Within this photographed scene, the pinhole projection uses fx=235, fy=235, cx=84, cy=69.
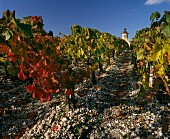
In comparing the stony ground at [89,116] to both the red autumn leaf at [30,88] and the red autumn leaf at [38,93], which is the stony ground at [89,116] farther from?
the red autumn leaf at [30,88]

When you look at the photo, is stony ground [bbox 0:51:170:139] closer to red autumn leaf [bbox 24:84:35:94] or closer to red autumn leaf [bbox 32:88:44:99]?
red autumn leaf [bbox 32:88:44:99]

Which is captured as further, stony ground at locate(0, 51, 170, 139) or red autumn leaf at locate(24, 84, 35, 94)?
stony ground at locate(0, 51, 170, 139)

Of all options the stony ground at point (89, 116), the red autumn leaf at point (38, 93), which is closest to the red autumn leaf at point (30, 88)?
the red autumn leaf at point (38, 93)

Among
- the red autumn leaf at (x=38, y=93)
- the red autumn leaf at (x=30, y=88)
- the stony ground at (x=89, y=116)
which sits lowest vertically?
the stony ground at (x=89, y=116)

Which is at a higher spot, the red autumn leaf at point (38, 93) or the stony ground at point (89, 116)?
the red autumn leaf at point (38, 93)

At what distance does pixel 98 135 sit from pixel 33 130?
121 inches

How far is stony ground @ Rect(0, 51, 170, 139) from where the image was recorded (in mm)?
9391

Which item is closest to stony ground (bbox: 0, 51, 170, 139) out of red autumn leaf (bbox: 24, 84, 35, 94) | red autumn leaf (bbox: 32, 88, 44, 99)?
red autumn leaf (bbox: 32, 88, 44, 99)

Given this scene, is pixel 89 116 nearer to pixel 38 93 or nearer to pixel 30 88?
pixel 38 93

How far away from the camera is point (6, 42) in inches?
213

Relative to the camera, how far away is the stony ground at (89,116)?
9391 mm

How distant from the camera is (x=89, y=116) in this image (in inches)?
421

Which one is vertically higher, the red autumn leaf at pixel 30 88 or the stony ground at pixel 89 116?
the red autumn leaf at pixel 30 88

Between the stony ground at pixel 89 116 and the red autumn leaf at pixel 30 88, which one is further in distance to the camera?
the stony ground at pixel 89 116
